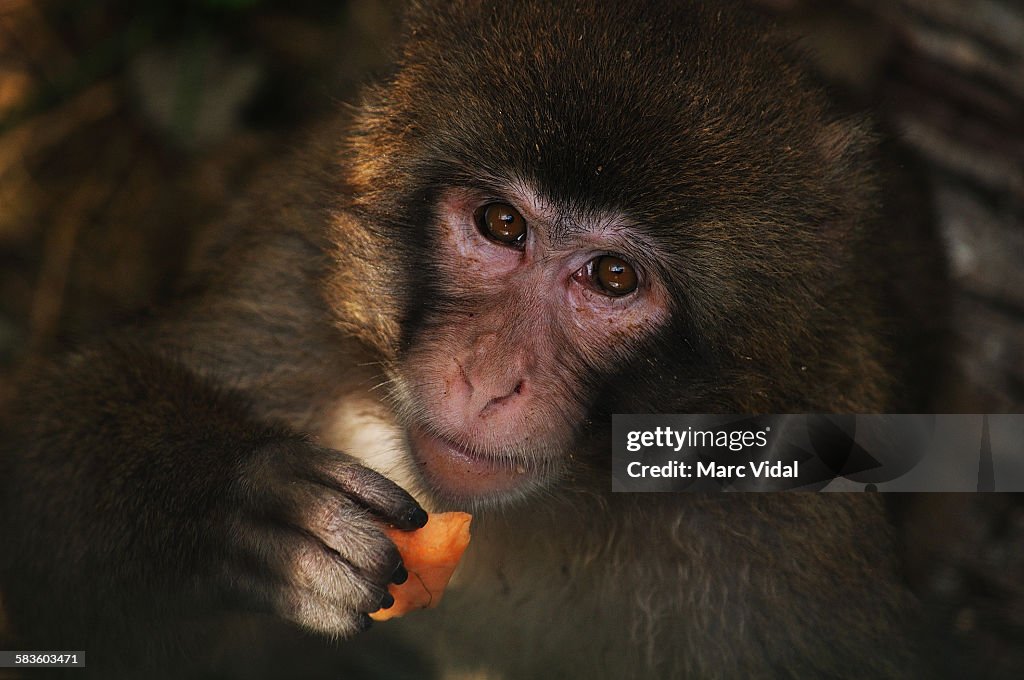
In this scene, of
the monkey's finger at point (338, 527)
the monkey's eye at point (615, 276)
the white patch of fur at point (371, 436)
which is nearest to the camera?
the monkey's finger at point (338, 527)

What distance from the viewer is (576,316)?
2631mm

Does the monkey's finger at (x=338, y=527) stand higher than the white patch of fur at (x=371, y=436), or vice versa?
the white patch of fur at (x=371, y=436)

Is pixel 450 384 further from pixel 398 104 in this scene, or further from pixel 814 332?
pixel 814 332

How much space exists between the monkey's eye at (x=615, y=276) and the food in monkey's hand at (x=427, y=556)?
663mm

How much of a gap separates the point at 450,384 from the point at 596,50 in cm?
86

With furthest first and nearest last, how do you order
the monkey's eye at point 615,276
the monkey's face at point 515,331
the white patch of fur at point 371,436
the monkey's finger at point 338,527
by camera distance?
1. the white patch of fur at point 371,436
2. the monkey's eye at point 615,276
3. the monkey's face at point 515,331
4. the monkey's finger at point 338,527

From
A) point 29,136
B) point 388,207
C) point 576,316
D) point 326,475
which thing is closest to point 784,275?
point 576,316

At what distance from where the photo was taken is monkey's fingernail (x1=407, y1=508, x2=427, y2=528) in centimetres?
242

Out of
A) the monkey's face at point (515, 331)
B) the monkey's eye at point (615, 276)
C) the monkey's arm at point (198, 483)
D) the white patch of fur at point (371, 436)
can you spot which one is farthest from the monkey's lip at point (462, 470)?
the monkey's eye at point (615, 276)

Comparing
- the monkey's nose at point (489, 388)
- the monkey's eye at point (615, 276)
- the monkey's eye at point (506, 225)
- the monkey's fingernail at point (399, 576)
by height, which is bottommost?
the monkey's fingernail at point (399, 576)

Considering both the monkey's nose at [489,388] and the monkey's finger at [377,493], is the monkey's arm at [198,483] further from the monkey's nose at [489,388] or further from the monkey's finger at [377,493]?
the monkey's nose at [489,388]

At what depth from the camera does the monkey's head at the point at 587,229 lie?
2.50 meters

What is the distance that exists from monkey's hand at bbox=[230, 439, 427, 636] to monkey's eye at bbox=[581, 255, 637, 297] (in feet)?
2.33

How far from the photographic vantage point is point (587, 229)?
102 inches
